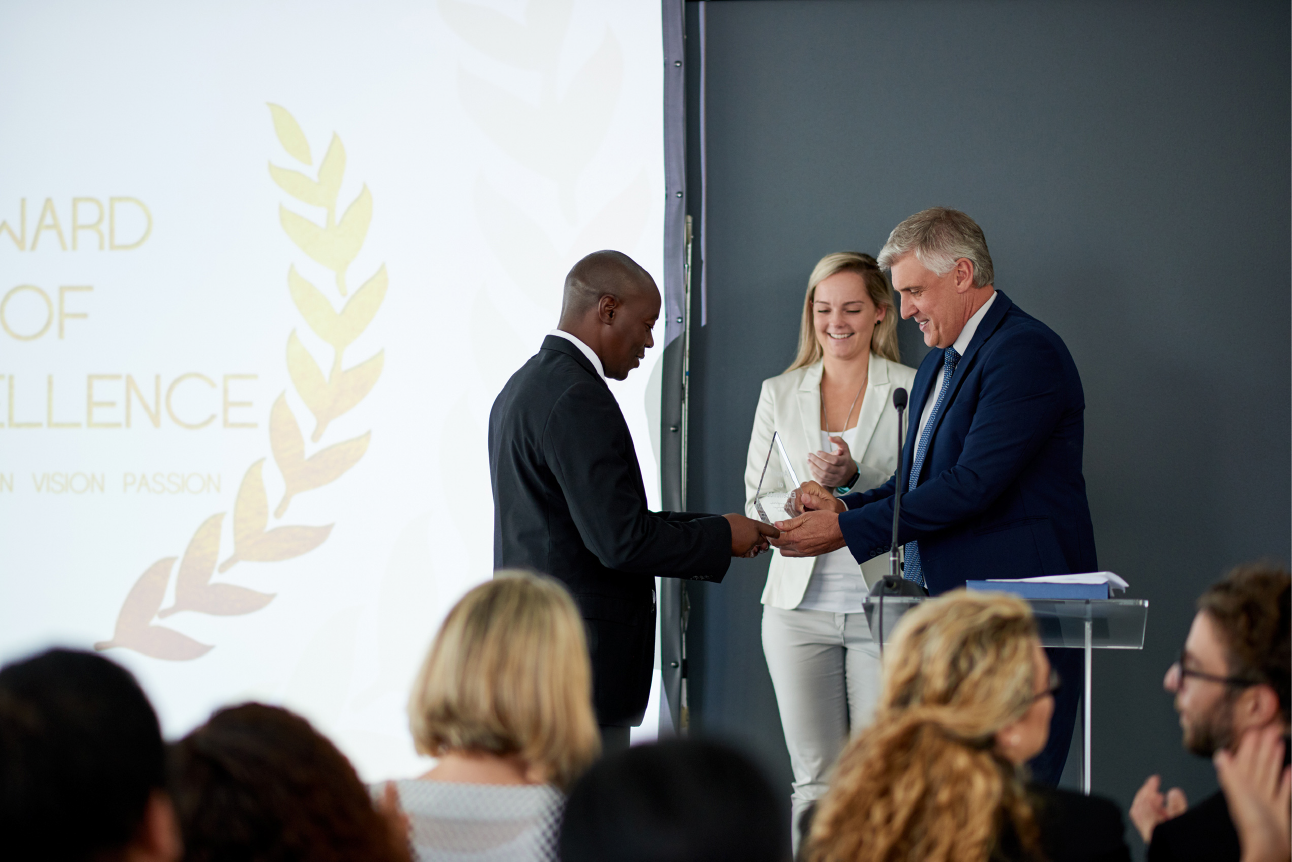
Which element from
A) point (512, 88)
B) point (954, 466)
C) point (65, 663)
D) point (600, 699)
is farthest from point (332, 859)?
point (512, 88)

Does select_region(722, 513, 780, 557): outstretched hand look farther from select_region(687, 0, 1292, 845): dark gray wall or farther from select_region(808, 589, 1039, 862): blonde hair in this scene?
select_region(808, 589, 1039, 862): blonde hair

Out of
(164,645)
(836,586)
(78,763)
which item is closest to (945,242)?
(836,586)

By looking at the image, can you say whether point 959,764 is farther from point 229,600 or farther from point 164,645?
point 164,645

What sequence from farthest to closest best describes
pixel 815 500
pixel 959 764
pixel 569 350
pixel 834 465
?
1. pixel 834 465
2. pixel 815 500
3. pixel 569 350
4. pixel 959 764

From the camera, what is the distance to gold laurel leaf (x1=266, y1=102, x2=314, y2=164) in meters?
3.86

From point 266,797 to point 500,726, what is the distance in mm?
396

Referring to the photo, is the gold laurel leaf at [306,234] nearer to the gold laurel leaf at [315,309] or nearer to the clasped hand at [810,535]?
the gold laurel leaf at [315,309]

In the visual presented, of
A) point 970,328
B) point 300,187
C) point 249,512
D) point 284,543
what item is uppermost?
point 300,187

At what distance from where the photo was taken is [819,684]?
11.0 ft

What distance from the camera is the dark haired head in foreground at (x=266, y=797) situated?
1.12m

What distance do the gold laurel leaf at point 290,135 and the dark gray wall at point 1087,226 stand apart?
1.42 m

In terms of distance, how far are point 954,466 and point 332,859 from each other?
2066 mm

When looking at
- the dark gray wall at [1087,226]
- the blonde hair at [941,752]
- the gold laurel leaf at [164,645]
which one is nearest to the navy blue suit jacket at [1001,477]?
the dark gray wall at [1087,226]

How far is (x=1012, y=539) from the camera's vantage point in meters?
2.79
